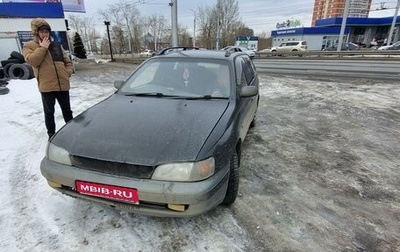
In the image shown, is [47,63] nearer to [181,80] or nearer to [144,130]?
[181,80]

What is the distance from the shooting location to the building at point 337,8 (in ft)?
172

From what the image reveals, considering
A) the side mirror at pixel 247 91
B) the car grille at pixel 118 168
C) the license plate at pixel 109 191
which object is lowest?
the license plate at pixel 109 191

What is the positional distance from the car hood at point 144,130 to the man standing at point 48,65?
45.3 inches

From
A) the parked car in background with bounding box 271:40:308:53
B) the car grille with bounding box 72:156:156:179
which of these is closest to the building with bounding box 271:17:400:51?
the parked car in background with bounding box 271:40:308:53

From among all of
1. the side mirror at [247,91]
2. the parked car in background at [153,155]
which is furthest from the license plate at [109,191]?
the side mirror at [247,91]

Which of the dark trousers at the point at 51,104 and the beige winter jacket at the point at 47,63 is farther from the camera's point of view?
the dark trousers at the point at 51,104

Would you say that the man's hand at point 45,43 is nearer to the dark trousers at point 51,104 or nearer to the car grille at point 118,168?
the dark trousers at point 51,104

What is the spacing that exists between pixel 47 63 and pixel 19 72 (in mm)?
7906

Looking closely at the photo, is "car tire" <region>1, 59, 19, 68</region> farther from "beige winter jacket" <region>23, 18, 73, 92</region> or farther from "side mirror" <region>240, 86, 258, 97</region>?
"side mirror" <region>240, 86, 258, 97</region>

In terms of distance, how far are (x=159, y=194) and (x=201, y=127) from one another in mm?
741

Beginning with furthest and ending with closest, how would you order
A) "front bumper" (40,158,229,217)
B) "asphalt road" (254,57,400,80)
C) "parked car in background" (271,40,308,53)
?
1. "parked car in background" (271,40,308,53)
2. "asphalt road" (254,57,400,80)
3. "front bumper" (40,158,229,217)

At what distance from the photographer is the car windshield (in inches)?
130

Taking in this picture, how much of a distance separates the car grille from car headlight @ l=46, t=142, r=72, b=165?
5.8 inches

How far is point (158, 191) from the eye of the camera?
2.07 metres
